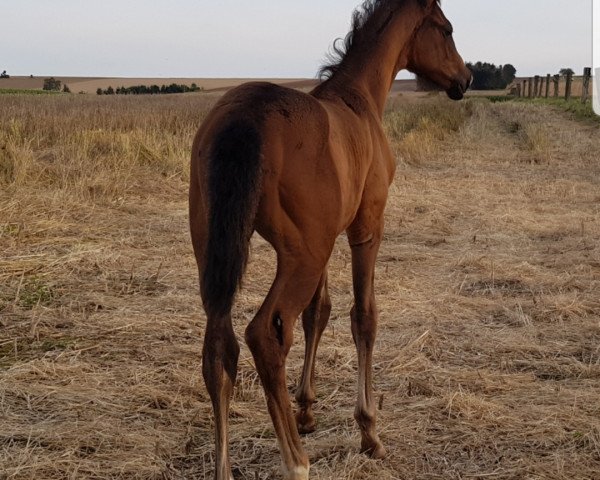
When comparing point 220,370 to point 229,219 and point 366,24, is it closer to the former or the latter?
point 229,219

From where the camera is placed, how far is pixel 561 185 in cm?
1058

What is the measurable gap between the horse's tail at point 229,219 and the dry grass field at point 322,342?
969 mm

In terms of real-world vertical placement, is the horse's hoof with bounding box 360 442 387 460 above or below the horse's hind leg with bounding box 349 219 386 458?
below

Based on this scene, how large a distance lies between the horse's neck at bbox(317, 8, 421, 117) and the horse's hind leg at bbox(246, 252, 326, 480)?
1.39m

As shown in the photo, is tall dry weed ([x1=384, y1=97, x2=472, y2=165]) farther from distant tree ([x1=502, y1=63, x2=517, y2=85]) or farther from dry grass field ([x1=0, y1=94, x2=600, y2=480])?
distant tree ([x1=502, y1=63, x2=517, y2=85])

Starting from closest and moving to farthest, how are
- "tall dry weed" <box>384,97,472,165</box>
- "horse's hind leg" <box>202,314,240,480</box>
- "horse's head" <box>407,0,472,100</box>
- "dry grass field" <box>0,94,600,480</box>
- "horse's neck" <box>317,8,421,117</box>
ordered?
"horse's hind leg" <box>202,314,240,480</box>
"dry grass field" <box>0,94,600,480</box>
"horse's neck" <box>317,8,421,117</box>
"horse's head" <box>407,0,472,100</box>
"tall dry weed" <box>384,97,472,165</box>

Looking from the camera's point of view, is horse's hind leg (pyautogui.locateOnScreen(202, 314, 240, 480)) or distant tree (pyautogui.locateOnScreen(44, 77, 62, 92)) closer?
horse's hind leg (pyautogui.locateOnScreen(202, 314, 240, 480))

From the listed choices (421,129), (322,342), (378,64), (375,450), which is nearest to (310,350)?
(375,450)

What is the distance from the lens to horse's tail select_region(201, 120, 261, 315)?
7.90 ft

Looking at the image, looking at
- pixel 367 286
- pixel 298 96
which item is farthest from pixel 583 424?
pixel 298 96

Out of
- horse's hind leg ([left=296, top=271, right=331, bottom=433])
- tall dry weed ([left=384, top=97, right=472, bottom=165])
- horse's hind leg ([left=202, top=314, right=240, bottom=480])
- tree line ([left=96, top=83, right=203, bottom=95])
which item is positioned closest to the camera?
horse's hind leg ([left=202, top=314, right=240, bottom=480])

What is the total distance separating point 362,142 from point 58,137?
10.4 metres

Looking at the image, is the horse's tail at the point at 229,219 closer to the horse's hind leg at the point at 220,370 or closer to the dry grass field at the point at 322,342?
the horse's hind leg at the point at 220,370

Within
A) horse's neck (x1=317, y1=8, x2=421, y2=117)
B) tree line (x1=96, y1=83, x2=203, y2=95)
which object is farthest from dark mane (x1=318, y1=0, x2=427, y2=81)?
tree line (x1=96, y1=83, x2=203, y2=95)
